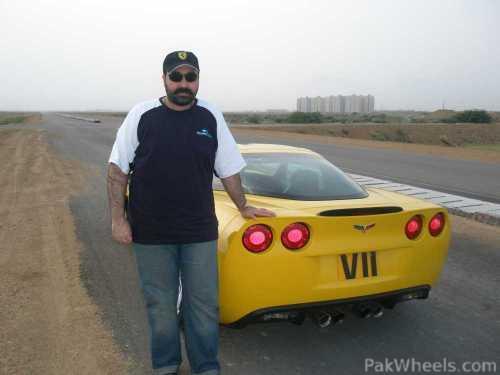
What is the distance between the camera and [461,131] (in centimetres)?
5500

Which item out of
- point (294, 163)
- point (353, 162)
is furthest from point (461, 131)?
point (294, 163)

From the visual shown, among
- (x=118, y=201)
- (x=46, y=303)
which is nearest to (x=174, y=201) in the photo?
(x=118, y=201)

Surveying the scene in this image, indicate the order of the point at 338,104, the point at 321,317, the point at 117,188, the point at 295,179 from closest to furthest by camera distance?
1. the point at 117,188
2. the point at 321,317
3. the point at 295,179
4. the point at 338,104

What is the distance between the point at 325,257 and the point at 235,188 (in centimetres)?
71

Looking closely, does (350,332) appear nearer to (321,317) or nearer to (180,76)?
(321,317)

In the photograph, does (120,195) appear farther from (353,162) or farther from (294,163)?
(353,162)

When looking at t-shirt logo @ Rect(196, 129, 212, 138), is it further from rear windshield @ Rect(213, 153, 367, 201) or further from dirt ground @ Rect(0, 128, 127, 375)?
dirt ground @ Rect(0, 128, 127, 375)

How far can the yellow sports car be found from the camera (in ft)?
9.60

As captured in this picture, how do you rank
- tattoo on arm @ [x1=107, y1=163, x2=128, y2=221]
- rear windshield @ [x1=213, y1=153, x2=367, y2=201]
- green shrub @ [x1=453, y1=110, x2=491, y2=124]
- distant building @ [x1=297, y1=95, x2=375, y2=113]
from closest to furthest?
tattoo on arm @ [x1=107, y1=163, x2=128, y2=221]
rear windshield @ [x1=213, y1=153, x2=367, y2=201]
green shrub @ [x1=453, y1=110, x2=491, y2=124]
distant building @ [x1=297, y1=95, x2=375, y2=113]

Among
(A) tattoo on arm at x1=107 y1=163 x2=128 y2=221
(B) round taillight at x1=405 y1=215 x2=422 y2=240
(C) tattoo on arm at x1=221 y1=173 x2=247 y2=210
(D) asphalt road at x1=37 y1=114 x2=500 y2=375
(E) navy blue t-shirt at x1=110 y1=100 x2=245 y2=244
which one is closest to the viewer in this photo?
(E) navy blue t-shirt at x1=110 y1=100 x2=245 y2=244

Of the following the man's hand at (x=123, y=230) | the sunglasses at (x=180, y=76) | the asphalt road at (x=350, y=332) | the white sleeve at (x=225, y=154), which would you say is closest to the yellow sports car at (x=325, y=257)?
the asphalt road at (x=350, y=332)

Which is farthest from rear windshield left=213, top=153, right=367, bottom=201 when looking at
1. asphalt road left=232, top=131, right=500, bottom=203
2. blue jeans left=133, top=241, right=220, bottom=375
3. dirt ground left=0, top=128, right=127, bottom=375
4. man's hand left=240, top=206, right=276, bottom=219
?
asphalt road left=232, top=131, right=500, bottom=203

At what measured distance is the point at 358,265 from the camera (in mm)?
3064

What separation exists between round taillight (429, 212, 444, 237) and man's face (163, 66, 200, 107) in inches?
75.2
